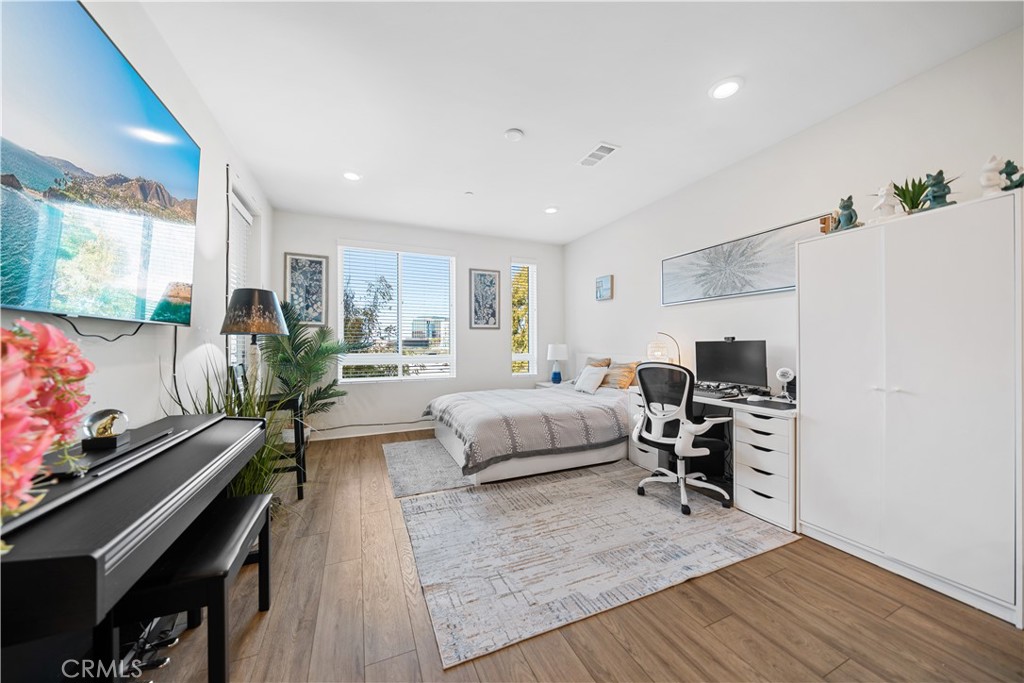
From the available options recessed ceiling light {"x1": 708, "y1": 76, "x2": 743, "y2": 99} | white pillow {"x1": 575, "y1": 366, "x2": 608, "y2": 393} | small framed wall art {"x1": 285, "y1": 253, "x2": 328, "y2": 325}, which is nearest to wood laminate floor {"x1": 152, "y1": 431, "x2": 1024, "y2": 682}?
white pillow {"x1": 575, "y1": 366, "x2": 608, "y2": 393}

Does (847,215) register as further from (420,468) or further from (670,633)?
(420,468)

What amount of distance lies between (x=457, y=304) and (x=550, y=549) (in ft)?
12.1

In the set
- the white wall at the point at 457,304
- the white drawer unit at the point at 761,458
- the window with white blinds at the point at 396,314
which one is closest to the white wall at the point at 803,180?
the white drawer unit at the point at 761,458

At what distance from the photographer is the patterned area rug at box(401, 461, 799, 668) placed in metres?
1.59

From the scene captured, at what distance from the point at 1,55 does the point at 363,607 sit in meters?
2.13

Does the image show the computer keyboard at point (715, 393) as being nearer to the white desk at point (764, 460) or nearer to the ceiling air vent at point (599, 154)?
the white desk at point (764, 460)

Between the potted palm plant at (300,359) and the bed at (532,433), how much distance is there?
131 centimetres

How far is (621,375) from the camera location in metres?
4.27

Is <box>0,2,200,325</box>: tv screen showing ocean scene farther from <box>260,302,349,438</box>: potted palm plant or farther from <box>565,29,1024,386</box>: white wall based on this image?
<box>565,29,1024,386</box>: white wall

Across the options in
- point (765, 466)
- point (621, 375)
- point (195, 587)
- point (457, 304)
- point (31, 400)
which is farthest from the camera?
point (457, 304)

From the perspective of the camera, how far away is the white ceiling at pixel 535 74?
1744 mm


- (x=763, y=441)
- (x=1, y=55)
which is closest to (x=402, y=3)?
(x=1, y=55)

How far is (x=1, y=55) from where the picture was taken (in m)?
0.92

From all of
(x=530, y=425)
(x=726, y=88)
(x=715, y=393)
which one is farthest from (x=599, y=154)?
(x=530, y=425)
